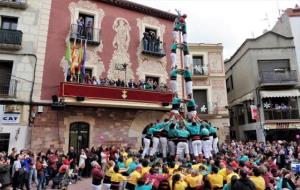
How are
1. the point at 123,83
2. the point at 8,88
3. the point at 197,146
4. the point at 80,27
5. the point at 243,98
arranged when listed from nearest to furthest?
the point at 197,146 < the point at 8,88 < the point at 123,83 < the point at 80,27 < the point at 243,98

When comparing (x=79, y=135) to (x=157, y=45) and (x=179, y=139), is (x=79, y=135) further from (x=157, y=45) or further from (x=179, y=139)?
(x=157, y=45)

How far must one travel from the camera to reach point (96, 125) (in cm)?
1608

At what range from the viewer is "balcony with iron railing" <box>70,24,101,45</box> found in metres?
16.5

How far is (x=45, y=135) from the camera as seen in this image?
14.6 metres

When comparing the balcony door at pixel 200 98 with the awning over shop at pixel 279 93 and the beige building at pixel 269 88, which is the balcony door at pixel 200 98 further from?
the awning over shop at pixel 279 93

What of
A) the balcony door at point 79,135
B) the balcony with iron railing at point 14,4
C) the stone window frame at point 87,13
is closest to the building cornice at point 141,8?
the stone window frame at point 87,13

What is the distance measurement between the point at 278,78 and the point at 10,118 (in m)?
20.1

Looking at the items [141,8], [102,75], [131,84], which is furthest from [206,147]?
[141,8]

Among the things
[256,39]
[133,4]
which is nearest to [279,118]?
[256,39]

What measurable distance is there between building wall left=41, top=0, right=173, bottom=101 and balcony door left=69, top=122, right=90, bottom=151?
2313 millimetres

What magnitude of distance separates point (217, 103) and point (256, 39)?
7033 mm

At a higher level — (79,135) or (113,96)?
(113,96)

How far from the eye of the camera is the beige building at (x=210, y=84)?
2169 centimetres

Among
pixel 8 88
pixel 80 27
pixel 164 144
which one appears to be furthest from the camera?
pixel 80 27
